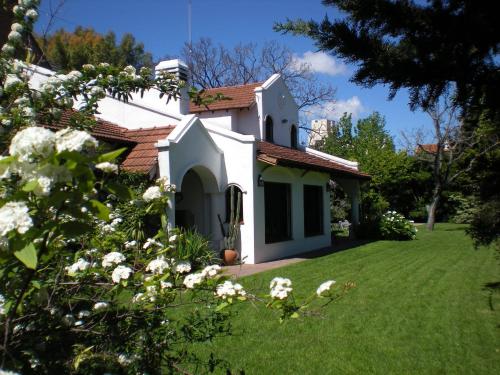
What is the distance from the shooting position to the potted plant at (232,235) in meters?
13.3

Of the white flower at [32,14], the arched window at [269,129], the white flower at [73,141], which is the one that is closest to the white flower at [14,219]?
the white flower at [73,141]

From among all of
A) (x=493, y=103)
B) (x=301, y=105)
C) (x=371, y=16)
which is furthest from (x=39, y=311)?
(x=301, y=105)

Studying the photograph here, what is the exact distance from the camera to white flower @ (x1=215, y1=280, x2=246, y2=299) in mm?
2535

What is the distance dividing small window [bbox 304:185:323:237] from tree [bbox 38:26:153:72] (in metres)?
15.2

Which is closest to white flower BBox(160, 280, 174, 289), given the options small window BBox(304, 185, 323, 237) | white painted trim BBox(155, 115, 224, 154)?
white painted trim BBox(155, 115, 224, 154)

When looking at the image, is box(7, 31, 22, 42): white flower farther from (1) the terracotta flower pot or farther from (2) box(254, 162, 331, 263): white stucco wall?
(2) box(254, 162, 331, 263): white stucco wall

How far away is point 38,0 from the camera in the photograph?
11.8 feet

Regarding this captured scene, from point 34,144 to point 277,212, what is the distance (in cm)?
1450

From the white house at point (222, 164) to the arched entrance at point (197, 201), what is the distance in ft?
0.10

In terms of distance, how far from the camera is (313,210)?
18.8 m

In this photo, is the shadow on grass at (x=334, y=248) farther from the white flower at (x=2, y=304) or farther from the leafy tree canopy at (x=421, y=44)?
the leafy tree canopy at (x=421, y=44)

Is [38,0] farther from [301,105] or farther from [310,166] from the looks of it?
[301,105]

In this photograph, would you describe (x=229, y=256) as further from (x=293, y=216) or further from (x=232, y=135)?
(x=293, y=216)

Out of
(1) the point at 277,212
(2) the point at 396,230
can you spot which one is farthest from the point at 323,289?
(2) the point at 396,230
